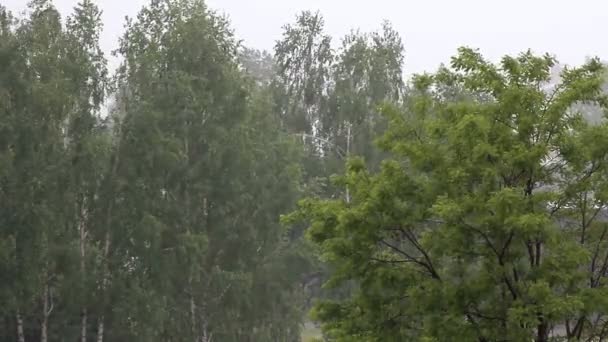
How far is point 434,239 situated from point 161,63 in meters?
18.5

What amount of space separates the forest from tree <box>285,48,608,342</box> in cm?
4

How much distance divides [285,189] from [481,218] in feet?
63.2

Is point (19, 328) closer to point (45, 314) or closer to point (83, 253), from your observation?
point (45, 314)

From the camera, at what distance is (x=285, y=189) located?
104 feet

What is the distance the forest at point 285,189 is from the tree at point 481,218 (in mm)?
36

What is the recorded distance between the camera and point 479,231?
13047 mm

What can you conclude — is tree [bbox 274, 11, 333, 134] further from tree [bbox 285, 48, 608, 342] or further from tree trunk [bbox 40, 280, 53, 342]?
tree [bbox 285, 48, 608, 342]

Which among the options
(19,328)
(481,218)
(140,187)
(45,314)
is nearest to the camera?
(481,218)

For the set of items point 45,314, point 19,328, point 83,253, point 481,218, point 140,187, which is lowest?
point 19,328

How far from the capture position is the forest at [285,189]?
523 inches

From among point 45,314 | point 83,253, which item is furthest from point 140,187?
point 45,314

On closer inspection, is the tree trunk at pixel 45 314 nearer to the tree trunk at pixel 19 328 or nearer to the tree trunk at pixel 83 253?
the tree trunk at pixel 19 328

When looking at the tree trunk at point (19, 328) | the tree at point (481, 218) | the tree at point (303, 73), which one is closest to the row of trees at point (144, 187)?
the tree trunk at point (19, 328)

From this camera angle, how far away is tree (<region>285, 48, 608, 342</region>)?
12867 millimetres
